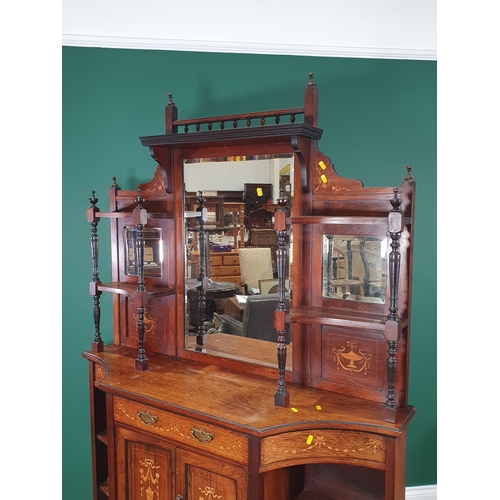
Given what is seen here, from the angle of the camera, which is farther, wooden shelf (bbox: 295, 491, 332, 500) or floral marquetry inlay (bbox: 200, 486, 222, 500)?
wooden shelf (bbox: 295, 491, 332, 500)

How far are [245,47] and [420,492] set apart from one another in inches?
108

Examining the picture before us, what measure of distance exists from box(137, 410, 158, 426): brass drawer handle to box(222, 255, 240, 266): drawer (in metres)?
0.78

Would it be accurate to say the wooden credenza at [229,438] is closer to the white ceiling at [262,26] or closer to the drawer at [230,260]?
the drawer at [230,260]

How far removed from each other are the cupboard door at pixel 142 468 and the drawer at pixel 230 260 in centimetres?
88

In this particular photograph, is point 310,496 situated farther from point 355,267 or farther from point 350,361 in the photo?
point 355,267

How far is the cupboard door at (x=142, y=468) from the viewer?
7.06ft

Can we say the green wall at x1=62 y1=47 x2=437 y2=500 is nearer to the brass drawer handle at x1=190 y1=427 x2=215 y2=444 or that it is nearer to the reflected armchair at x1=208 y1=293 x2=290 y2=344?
the reflected armchair at x1=208 y1=293 x2=290 y2=344

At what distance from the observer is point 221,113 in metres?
2.73

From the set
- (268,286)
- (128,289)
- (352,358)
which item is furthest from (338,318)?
(128,289)

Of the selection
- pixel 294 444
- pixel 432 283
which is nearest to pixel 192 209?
pixel 294 444

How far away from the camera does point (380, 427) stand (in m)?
1.80

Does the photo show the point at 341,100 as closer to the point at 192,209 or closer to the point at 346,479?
the point at 192,209

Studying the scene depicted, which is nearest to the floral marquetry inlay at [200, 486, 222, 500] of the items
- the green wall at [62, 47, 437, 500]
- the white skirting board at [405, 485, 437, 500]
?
the green wall at [62, 47, 437, 500]

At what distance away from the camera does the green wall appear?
2613 mm
